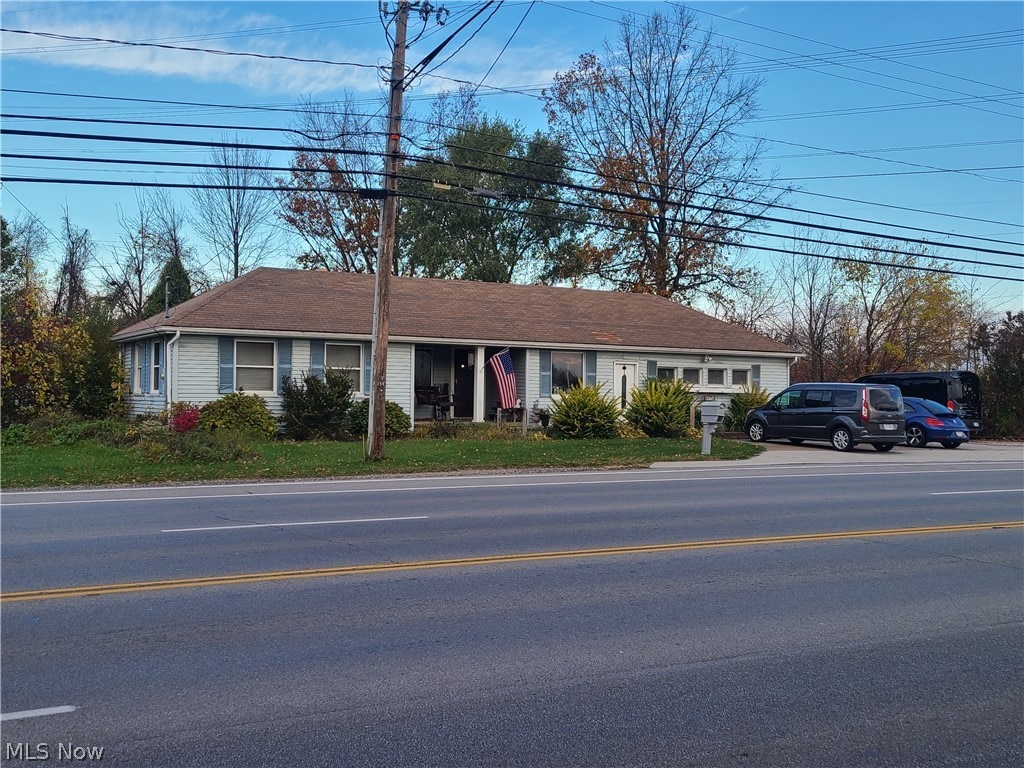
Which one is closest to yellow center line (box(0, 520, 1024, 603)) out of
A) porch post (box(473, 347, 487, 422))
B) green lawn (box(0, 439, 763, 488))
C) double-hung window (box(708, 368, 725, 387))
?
green lawn (box(0, 439, 763, 488))

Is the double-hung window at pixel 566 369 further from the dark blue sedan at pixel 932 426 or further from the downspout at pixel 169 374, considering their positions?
the downspout at pixel 169 374

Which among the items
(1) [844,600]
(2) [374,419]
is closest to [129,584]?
(1) [844,600]

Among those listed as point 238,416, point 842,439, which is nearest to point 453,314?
point 238,416

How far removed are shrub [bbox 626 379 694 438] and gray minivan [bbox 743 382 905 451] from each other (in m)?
2.58

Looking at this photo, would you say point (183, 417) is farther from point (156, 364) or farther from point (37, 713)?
point (37, 713)

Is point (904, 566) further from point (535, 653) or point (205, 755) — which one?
point (205, 755)

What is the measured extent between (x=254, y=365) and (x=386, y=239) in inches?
305

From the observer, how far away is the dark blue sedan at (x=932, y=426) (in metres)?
26.7

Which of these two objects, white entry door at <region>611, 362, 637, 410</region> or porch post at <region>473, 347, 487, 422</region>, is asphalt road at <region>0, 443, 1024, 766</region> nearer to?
porch post at <region>473, 347, 487, 422</region>

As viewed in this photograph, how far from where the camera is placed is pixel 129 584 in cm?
743

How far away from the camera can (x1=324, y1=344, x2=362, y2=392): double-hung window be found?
25250mm

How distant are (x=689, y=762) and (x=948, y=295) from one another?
48577mm

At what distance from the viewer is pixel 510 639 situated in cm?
602

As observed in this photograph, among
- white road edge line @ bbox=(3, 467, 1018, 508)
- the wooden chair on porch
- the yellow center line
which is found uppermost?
the wooden chair on porch
